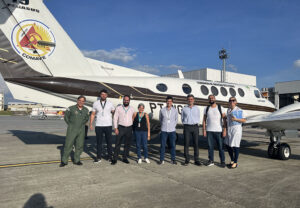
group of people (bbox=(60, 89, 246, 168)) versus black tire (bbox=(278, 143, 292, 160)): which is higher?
group of people (bbox=(60, 89, 246, 168))

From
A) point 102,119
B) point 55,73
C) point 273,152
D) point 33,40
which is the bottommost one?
point 273,152

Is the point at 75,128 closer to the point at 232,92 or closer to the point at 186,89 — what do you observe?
the point at 186,89

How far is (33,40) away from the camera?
771cm

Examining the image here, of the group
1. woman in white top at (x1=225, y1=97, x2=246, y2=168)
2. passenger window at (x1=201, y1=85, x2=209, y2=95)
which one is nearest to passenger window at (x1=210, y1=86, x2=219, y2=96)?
passenger window at (x1=201, y1=85, x2=209, y2=95)

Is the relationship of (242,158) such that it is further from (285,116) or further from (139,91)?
(139,91)

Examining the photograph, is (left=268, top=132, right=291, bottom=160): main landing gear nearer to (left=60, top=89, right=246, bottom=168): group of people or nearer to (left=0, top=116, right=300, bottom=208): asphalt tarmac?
(left=0, top=116, right=300, bottom=208): asphalt tarmac

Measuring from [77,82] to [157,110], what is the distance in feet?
10.5

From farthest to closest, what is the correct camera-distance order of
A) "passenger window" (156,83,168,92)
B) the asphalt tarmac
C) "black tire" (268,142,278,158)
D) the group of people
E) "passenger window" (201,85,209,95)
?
1. "passenger window" (201,85,209,95)
2. "passenger window" (156,83,168,92)
3. "black tire" (268,142,278,158)
4. the group of people
5. the asphalt tarmac

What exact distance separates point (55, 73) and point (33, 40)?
4.43ft

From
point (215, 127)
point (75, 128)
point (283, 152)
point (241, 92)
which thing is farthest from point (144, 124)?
point (241, 92)

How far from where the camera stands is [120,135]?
6.74 m


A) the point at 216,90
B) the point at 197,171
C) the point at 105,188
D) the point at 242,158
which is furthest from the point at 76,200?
the point at 216,90

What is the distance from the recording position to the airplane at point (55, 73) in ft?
24.4

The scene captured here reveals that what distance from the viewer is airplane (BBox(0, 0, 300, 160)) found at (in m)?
7.44
